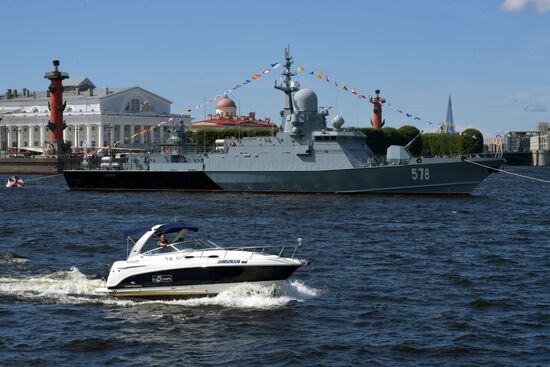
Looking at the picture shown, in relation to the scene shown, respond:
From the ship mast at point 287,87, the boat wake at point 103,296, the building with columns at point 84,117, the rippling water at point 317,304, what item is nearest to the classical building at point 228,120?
the building with columns at point 84,117

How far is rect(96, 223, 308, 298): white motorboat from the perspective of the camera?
67.5 ft

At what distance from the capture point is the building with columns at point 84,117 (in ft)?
478

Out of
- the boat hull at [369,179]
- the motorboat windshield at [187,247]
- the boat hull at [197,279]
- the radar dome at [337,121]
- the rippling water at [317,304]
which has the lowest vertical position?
the rippling water at [317,304]

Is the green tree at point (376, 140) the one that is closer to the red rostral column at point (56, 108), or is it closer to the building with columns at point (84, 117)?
the building with columns at point (84, 117)

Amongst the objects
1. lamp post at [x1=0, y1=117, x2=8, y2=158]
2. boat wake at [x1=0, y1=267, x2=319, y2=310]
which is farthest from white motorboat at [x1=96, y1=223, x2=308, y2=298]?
lamp post at [x1=0, y1=117, x2=8, y2=158]

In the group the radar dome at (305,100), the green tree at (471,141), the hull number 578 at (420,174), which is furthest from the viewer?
the green tree at (471,141)

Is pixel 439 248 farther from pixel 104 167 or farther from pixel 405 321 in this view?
pixel 104 167

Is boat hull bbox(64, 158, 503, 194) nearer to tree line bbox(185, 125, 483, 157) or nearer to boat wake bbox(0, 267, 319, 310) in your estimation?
boat wake bbox(0, 267, 319, 310)

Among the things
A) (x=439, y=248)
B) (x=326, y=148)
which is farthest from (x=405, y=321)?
(x=326, y=148)

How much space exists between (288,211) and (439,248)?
16060 mm

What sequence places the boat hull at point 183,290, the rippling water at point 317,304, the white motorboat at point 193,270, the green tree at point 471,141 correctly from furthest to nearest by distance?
the green tree at point 471,141 < the boat hull at point 183,290 < the white motorboat at point 193,270 < the rippling water at point 317,304

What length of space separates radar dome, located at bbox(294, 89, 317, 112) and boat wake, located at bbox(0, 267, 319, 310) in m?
37.9

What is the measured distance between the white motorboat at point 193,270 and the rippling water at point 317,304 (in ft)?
1.05

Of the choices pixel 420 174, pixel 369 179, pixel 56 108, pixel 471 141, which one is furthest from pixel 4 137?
pixel 420 174
